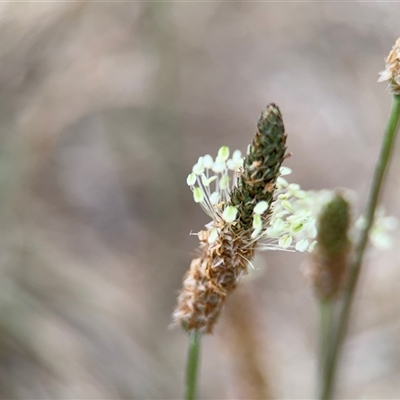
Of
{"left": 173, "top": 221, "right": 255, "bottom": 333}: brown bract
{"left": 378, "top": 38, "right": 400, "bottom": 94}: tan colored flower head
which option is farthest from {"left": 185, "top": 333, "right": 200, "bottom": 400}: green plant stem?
{"left": 378, "top": 38, "right": 400, "bottom": 94}: tan colored flower head

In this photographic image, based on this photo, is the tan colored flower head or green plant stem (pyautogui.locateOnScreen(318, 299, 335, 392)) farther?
green plant stem (pyautogui.locateOnScreen(318, 299, 335, 392))

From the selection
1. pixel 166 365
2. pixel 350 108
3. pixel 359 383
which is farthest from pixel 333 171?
pixel 166 365

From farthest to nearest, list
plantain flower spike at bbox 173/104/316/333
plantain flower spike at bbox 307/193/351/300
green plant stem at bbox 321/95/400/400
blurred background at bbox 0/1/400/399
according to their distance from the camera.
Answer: blurred background at bbox 0/1/400/399, plantain flower spike at bbox 307/193/351/300, green plant stem at bbox 321/95/400/400, plantain flower spike at bbox 173/104/316/333

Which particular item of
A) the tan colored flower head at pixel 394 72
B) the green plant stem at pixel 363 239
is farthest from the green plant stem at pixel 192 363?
A: the tan colored flower head at pixel 394 72

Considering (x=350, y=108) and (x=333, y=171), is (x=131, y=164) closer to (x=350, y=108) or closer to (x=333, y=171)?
(x=333, y=171)

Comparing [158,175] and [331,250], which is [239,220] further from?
[158,175]

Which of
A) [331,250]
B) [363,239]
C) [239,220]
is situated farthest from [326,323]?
[239,220]

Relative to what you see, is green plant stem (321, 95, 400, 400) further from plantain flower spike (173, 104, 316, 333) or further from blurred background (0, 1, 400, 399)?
blurred background (0, 1, 400, 399)

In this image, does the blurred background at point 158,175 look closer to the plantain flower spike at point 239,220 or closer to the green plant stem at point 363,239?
the green plant stem at point 363,239
